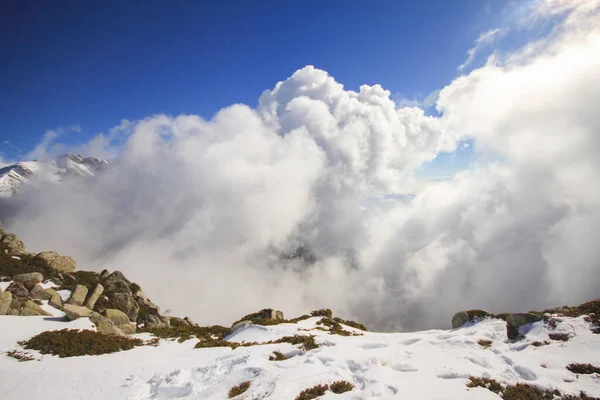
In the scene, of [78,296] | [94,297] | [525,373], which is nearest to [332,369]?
[525,373]

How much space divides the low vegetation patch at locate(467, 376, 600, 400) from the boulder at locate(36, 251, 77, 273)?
4186 cm

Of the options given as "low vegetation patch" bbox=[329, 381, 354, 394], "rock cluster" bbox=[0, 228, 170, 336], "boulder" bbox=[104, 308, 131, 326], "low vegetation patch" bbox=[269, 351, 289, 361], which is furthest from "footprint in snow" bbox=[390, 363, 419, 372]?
"boulder" bbox=[104, 308, 131, 326]

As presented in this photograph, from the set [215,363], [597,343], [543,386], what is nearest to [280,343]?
[215,363]

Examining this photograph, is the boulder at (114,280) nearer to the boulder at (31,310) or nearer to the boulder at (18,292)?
the boulder at (18,292)

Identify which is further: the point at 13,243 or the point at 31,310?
the point at 13,243

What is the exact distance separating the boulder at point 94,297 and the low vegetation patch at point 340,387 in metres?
29.7

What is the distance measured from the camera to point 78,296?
2795 centimetres

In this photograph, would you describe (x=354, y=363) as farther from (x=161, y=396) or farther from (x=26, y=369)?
(x=26, y=369)

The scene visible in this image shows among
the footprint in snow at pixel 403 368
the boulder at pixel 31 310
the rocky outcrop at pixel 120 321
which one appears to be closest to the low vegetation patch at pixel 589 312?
the footprint in snow at pixel 403 368

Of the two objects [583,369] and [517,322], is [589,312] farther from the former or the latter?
[583,369]

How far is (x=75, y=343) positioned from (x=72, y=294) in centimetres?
1401

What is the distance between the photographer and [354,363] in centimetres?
1244

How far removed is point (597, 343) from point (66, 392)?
23.0 m

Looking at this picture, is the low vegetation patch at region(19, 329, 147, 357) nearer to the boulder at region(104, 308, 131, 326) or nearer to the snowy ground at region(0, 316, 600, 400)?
the snowy ground at region(0, 316, 600, 400)
